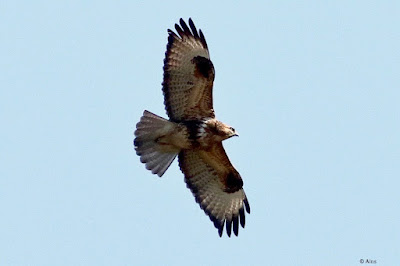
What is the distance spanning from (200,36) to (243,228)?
2.90m

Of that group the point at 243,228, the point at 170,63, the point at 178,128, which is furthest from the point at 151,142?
the point at 243,228

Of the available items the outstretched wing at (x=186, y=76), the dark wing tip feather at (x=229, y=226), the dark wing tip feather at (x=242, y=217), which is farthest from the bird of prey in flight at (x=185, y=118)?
the dark wing tip feather at (x=242, y=217)

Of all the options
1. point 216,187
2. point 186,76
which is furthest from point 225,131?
point 216,187

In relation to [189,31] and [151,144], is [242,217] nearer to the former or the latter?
[151,144]

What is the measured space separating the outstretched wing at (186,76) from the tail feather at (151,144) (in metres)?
0.29

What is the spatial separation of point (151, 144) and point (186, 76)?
108cm

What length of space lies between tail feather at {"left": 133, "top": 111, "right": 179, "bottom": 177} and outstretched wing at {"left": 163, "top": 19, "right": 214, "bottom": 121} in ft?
0.95

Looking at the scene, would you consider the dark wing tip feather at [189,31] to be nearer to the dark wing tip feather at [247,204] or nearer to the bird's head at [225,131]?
the bird's head at [225,131]

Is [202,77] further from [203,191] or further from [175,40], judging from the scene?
[203,191]

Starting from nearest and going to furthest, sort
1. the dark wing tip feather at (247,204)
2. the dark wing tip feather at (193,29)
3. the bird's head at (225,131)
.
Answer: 1. the bird's head at (225,131)
2. the dark wing tip feather at (193,29)
3. the dark wing tip feather at (247,204)

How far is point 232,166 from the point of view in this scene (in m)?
10.1

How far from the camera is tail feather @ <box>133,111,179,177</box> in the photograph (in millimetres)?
9602

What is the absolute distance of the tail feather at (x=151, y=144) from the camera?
31.5ft

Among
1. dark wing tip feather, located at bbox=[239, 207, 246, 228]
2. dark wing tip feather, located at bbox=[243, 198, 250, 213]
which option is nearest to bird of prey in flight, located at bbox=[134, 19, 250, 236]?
dark wing tip feather, located at bbox=[239, 207, 246, 228]
